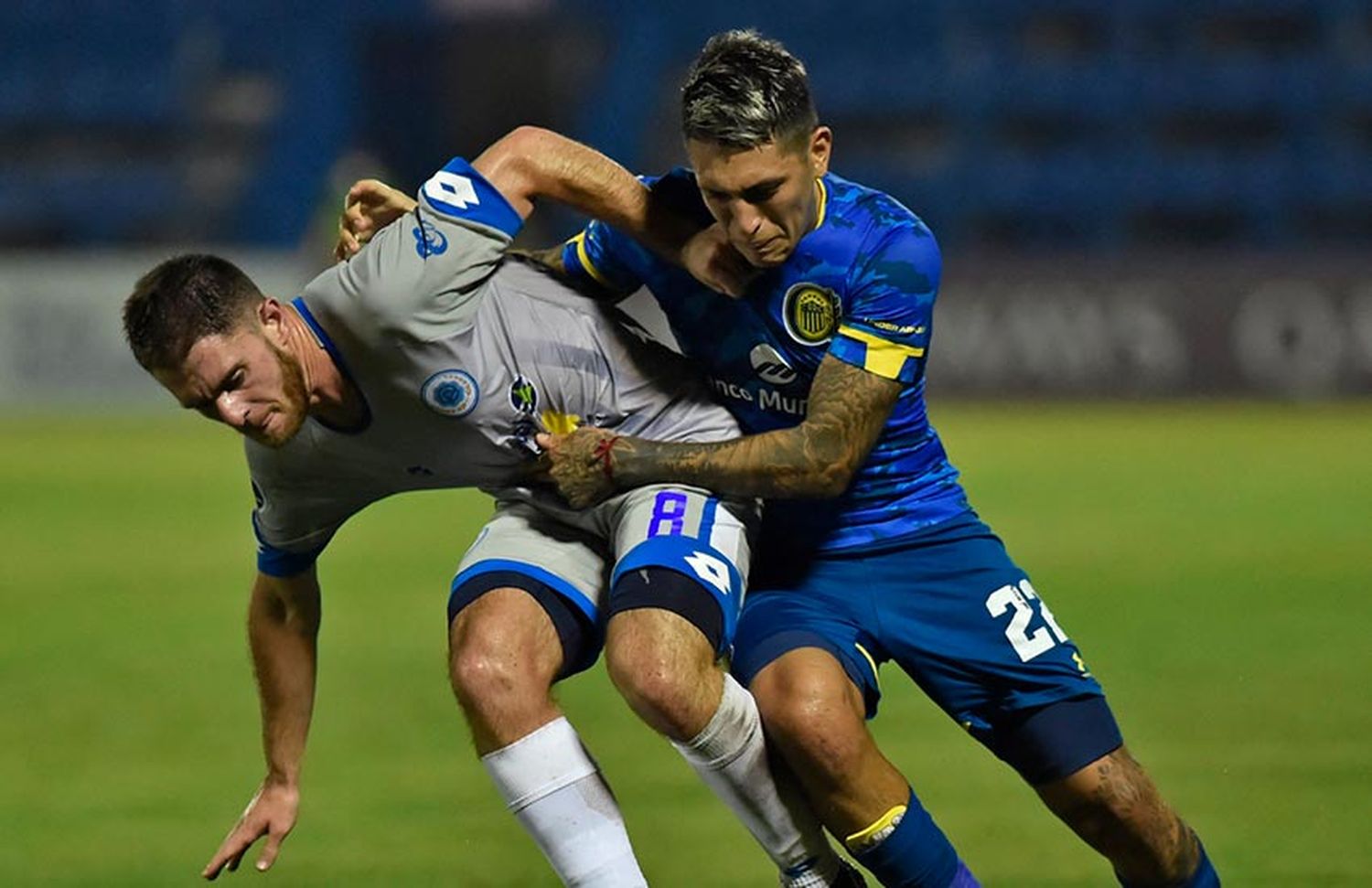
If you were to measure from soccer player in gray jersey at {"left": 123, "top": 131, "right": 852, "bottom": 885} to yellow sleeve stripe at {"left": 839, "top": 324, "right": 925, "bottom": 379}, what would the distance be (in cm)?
46

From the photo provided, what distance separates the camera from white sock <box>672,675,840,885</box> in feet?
14.4

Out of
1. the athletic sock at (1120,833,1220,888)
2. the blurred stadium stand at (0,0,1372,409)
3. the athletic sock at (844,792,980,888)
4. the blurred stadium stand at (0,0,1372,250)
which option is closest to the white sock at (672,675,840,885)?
the athletic sock at (844,792,980,888)

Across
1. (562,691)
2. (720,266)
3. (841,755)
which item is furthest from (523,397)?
(562,691)

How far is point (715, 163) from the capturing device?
14.5ft

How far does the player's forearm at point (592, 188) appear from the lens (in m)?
4.76

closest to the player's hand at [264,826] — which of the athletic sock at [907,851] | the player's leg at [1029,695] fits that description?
the athletic sock at [907,851]

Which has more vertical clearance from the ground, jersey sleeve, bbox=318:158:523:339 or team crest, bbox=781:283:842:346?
jersey sleeve, bbox=318:158:523:339

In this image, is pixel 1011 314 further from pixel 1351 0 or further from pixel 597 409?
pixel 597 409

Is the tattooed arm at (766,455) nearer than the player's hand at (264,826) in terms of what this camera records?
Yes

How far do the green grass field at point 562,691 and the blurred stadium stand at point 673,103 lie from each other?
7133mm

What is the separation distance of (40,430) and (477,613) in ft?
49.8

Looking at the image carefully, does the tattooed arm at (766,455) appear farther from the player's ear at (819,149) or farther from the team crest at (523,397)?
the player's ear at (819,149)

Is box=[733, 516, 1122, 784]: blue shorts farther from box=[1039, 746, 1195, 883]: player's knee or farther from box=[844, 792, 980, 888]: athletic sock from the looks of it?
box=[844, 792, 980, 888]: athletic sock

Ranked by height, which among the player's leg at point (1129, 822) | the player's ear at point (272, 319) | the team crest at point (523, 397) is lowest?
the player's leg at point (1129, 822)
